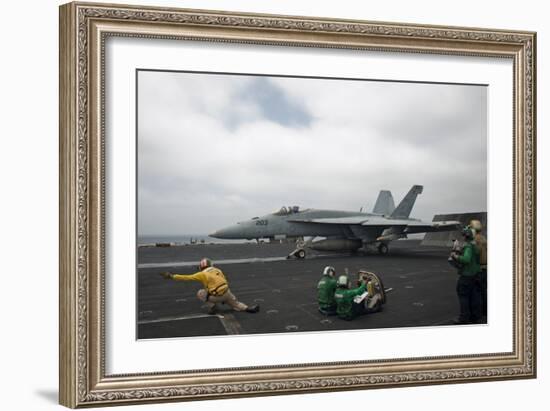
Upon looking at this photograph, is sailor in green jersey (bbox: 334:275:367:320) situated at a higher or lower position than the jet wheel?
lower

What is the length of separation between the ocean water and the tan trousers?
296 mm

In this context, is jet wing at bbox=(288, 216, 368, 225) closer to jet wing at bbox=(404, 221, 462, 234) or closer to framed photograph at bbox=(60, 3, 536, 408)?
framed photograph at bbox=(60, 3, 536, 408)

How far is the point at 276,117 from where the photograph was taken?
3994mm

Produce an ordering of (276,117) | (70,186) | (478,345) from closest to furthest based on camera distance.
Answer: (70,186)
(276,117)
(478,345)

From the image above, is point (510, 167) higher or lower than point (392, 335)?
higher

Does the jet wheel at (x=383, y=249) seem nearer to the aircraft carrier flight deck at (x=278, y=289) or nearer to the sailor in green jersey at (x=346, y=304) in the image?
Answer: the aircraft carrier flight deck at (x=278, y=289)

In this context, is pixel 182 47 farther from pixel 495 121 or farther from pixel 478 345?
pixel 478 345

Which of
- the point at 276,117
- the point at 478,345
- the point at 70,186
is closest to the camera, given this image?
the point at 70,186

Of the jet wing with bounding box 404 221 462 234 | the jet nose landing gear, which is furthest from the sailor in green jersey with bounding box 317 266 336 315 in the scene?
the jet wing with bounding box 404 221 462 234

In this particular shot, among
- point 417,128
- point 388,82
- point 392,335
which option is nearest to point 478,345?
point 392,335

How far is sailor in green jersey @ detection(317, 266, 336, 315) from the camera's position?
408 cm

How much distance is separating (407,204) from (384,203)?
0.50 ft

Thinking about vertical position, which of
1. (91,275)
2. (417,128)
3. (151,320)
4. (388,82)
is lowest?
(151,320)

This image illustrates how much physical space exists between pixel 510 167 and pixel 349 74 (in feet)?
4.25
